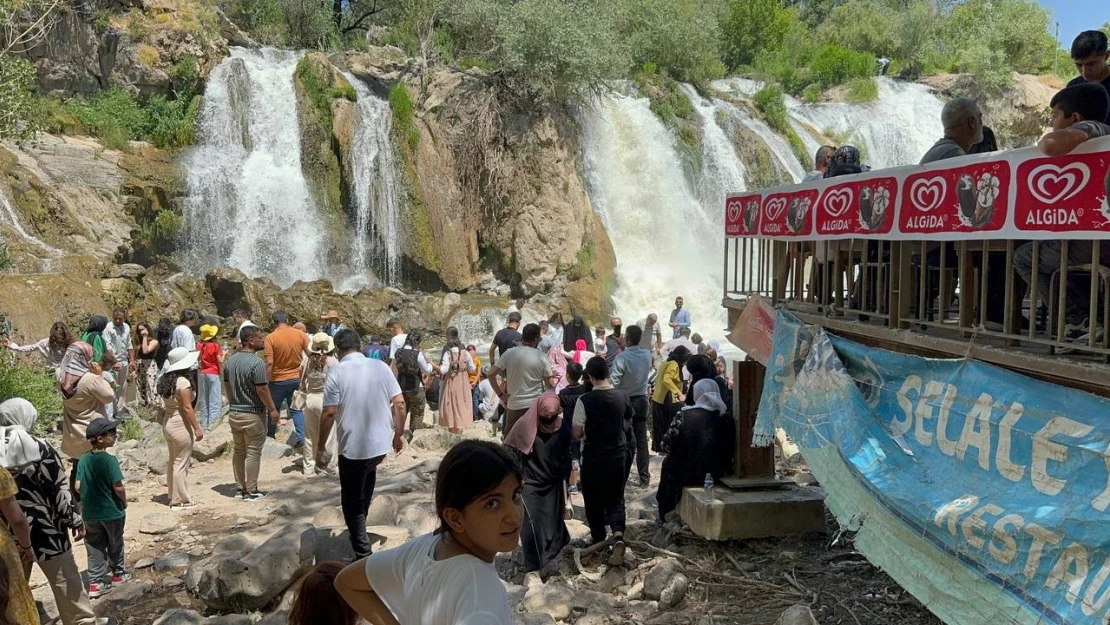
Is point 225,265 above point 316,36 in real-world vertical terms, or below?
below

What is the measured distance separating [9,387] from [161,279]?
31.4ft

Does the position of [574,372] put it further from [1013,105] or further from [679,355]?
[1013,105]

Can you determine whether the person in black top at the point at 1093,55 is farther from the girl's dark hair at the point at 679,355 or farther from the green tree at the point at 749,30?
the green tree at the point at 749,30

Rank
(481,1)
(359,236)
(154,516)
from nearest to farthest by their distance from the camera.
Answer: (154,516) < (359,236) < (481,1)

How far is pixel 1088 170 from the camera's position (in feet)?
11.1

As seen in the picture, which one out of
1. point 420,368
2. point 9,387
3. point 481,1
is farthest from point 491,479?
A: point 481,1

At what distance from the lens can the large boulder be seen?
561 centimetres

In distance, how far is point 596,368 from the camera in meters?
6.58

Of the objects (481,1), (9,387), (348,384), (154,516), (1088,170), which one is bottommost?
(154,516)

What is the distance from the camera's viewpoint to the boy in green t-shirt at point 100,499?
5.86 metres

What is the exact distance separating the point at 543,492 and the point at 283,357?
3.96m

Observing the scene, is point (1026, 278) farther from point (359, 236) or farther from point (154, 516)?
point (359, 236)

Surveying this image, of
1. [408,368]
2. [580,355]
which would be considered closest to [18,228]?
[408,368]

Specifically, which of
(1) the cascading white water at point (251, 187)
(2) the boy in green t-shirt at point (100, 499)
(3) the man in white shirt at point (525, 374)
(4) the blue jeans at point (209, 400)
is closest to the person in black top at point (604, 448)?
(3) the man in white shirt at point (525, 374)
